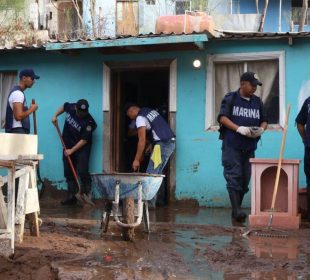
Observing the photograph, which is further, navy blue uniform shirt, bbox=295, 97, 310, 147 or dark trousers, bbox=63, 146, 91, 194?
dark trousers, bbox=63, 146, 91, 194

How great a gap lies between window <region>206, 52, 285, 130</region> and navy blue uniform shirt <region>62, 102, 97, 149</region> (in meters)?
2.08

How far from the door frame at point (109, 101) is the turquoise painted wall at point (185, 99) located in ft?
0.25

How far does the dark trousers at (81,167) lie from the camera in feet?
32.4

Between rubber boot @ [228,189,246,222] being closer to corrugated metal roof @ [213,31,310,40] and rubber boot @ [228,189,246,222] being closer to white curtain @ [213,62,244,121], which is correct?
white curtain @ [213,62,244,121]

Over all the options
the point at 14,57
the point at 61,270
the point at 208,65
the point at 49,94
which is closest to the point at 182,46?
the point at 208,65

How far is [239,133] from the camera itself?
292 inches

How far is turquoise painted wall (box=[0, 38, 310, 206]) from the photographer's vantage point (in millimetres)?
9242

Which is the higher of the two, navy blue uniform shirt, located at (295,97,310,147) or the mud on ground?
navy blue uniform shirt, located at (295,97,310,147)

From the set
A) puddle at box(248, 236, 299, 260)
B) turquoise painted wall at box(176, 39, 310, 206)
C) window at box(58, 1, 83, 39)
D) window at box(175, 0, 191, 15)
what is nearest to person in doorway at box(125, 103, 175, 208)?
turquoise painted wall at box(176, 39, 310, 206)

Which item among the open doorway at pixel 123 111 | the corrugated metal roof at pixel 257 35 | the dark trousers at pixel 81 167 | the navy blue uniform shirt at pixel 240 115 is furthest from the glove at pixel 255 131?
the dark trousers at pixel 81 167

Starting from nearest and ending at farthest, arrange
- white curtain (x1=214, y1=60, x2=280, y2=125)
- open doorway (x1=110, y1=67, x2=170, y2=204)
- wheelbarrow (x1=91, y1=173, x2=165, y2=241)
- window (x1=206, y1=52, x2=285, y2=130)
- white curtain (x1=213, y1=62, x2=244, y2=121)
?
1. wheelbarrow (x1=91, y1=173, x2=165, y2=241)
2. window (x1=206, y1=52, x2=285, y2=130)
3. white curtain (x1=214, y1=60, x2=280, y2=125)
4. white curtain (x1=213, y1=62, x2=244, y2=121)
5. open doorway (x1=110, y1=67, x2=170, y2=204)

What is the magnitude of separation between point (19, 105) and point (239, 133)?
3.00 m

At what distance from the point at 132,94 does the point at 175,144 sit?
226cm

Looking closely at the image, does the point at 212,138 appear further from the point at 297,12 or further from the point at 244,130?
the point at 297,12
